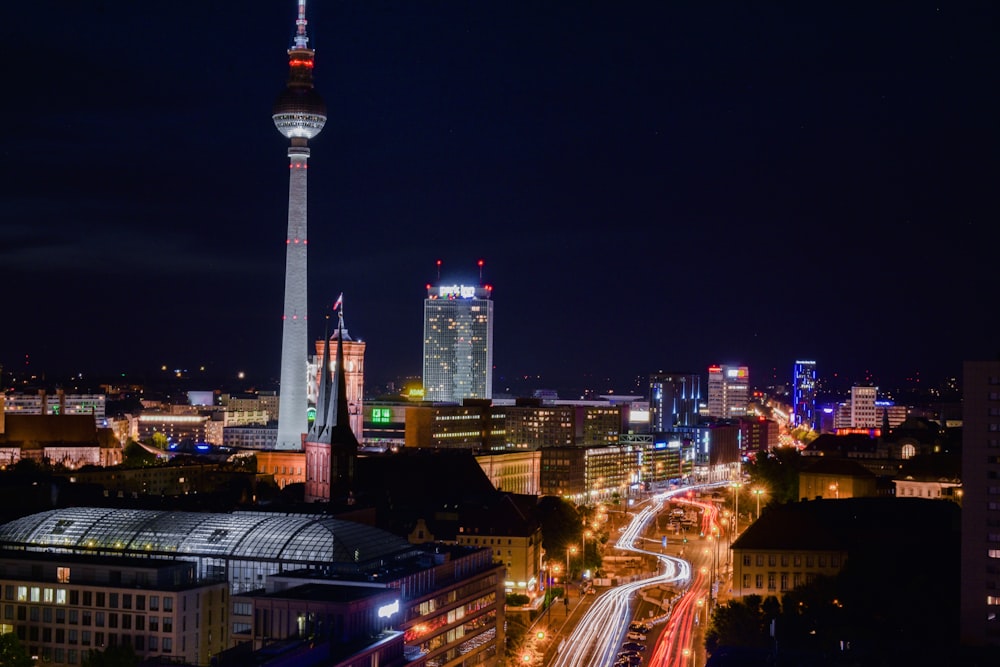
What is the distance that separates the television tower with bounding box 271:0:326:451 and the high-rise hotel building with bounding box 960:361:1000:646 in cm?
10823

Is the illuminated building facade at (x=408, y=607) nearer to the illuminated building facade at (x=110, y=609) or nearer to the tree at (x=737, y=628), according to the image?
the illuminated building facade at (x=110, y=609)

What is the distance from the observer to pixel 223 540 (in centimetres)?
8075

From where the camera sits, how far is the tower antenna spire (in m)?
175

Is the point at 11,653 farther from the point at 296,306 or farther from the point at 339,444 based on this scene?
the point at 296,306

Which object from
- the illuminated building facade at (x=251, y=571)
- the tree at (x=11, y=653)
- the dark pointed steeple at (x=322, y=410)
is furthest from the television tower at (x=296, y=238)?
the tree at (x=11, y=653)

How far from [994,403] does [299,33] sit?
120123 millimetres

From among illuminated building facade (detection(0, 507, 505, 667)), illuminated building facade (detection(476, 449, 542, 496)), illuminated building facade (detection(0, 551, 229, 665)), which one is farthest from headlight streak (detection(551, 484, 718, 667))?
illuminated building facade (detection(476, 449, 542, 496))

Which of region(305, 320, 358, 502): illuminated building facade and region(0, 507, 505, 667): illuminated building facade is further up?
region(305, 320, 358, 502): illuminated building facade

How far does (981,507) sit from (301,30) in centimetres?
12270

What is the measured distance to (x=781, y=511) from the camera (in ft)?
320

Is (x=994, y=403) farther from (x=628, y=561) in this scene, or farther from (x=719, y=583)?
(x=628, y=561)

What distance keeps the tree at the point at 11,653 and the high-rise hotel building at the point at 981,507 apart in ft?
148

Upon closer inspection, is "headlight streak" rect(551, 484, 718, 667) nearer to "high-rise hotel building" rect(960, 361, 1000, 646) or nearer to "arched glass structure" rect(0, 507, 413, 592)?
"arched glass structure" rect(0, 507, 413, 592)

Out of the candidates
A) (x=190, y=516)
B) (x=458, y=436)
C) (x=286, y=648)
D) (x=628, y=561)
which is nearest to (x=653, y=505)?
(x=458, y=436)
